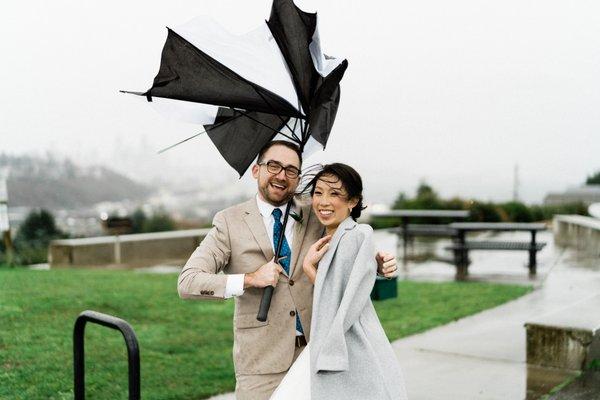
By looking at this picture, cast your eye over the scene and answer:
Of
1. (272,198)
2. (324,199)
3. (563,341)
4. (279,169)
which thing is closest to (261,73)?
(279,169)

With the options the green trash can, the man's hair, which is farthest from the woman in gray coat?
the green trash can

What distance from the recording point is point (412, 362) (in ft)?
21.7

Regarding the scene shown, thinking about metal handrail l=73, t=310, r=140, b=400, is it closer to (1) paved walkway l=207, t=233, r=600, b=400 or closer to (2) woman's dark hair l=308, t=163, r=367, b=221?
(2) woman's dark hair l=308, t=163, r=367, b=221

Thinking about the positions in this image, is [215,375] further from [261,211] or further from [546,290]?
[546,290]

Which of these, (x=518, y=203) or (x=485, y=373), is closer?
(x=485, y=373)

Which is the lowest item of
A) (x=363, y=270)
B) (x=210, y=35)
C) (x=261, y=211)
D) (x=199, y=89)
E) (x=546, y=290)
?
(x=546, y=290)

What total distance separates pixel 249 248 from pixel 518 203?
25712mm

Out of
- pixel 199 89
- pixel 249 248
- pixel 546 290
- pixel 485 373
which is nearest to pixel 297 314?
pixel 249 248

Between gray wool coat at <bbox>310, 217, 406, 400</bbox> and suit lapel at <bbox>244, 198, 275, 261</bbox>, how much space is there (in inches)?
14.1

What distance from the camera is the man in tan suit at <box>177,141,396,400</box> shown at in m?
3.06

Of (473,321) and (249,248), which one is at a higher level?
(249,248)

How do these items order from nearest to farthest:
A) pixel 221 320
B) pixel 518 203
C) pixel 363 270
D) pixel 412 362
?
pixel 363 270, pixel 412 362, pixel 221 320, pixel 518 203

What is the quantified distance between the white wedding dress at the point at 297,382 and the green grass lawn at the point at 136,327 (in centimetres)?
272

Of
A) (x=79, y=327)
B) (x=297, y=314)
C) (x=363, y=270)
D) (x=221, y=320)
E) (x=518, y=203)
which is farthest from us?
(x=518, y=203)
